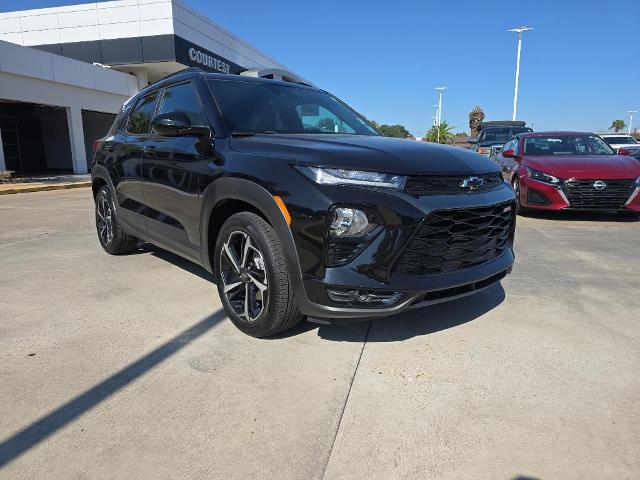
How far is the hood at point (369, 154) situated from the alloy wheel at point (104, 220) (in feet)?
8.53

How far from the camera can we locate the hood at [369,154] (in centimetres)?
253

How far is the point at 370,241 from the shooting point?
2.44 metres

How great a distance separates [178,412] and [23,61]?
19.3 meters

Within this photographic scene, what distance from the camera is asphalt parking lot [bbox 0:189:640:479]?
6.17 ft

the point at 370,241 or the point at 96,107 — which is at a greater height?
the point at 96,107

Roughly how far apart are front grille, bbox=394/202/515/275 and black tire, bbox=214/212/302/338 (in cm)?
67

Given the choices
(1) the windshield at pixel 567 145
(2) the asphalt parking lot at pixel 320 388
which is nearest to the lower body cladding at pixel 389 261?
(2) the asphalt parking lot at pixel 320 388

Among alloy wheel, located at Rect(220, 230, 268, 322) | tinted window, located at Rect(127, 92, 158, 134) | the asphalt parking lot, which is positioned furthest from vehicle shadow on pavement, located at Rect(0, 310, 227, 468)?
tinted window, located at Rect(127, 92, 158, 134)

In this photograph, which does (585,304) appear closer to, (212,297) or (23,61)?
(212,297)

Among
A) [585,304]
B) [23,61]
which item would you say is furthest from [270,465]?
[23,61]

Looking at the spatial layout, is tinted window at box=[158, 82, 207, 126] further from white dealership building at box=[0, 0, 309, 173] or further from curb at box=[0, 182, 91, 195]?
white dealership building at box=[0, 0, 309, 173]

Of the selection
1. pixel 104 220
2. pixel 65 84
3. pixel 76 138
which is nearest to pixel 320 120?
pixel 104 220

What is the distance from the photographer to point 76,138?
20375 mm

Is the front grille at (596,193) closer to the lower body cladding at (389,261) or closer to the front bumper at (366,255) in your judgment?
the lower body cladding at (389,261)
